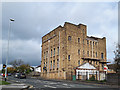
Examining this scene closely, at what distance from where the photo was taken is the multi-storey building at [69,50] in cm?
4237

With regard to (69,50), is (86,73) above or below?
below

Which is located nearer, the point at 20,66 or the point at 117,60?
the point at 117,60

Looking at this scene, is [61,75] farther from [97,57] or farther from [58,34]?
[97,57]

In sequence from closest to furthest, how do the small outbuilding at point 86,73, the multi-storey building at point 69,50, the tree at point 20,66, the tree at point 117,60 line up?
1. the tree at point 117,60
2. the small outbuilding at point 86,73
3. the multi-storey building at point 69,50
4. the tree at point 20,66

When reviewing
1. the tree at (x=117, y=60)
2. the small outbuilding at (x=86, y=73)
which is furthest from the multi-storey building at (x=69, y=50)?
the tree at (x=117, y=60)

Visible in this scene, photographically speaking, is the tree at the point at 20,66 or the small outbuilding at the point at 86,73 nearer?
the small outbuilding at the point at 86,73

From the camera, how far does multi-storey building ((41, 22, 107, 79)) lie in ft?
139

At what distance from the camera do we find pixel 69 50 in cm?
4250

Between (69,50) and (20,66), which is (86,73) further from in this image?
(20,66)

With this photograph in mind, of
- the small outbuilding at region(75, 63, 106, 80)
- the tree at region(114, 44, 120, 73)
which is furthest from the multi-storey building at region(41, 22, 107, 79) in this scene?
the tree at region(114, 44, 120, 73)

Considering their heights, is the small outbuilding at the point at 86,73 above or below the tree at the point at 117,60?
below

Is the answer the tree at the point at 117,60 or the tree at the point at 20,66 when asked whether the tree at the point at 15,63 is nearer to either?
the tree at the point at 20,66

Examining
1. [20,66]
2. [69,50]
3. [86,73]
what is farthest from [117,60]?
[20,66]

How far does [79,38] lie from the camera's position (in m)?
46.2
